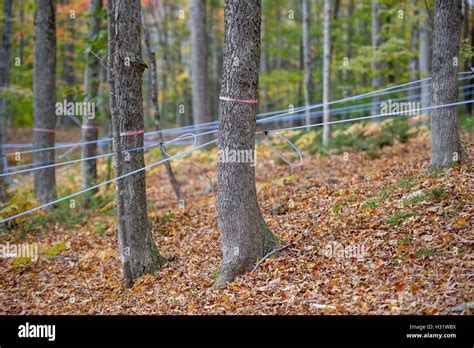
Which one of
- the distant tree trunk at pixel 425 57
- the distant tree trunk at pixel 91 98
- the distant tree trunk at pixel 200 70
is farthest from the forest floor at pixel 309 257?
the distant tree trunk at pixel 425 57

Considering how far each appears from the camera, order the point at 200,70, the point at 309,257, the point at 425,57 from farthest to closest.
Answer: the point at 425,57 → the point at 200,70 → the point at 309,257

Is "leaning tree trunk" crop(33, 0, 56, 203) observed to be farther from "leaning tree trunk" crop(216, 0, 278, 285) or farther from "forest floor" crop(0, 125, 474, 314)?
"leaning tree trunk" crop(216, 0, 278, 285)

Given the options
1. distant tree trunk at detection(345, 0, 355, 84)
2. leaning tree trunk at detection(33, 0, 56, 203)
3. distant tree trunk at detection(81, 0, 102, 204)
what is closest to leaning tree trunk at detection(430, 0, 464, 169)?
distant tree trunk at detection(81, 0, 102, 204)

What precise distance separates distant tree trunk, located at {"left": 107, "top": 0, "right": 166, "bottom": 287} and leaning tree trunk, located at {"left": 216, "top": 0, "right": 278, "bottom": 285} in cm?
139

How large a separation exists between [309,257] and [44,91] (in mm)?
8151

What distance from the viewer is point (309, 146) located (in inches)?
514

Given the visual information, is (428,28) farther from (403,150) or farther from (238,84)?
(238,84)

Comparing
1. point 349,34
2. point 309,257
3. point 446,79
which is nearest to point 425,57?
point 349,34

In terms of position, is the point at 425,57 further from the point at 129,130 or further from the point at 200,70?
the point at 129,130

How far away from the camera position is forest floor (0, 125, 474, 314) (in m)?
5.05

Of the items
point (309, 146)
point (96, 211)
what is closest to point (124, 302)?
point (96, 211)

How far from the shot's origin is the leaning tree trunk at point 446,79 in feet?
23.4

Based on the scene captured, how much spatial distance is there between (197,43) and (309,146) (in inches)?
173

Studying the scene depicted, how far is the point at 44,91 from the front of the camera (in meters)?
11.2
